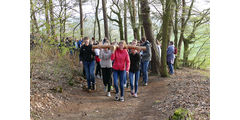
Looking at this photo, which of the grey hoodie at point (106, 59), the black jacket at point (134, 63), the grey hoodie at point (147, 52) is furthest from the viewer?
the grey hoodie at point (147, 52)

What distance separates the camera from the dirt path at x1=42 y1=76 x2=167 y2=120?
6051 millimetres

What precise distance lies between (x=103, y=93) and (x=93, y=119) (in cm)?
285

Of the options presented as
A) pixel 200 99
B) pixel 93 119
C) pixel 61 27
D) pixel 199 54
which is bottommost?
pixel 93 119

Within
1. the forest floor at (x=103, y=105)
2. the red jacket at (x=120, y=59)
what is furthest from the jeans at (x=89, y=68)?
the red jacket at (x=120, y=59)

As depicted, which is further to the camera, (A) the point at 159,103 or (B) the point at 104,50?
(B) the point at 104,50

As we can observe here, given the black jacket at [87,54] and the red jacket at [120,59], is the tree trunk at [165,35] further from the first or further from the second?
the black jacket at [87,54]

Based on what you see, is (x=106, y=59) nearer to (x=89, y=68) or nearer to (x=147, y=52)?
(x=89, y=68)

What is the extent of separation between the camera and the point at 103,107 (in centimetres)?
694

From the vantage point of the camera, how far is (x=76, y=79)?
10047mm

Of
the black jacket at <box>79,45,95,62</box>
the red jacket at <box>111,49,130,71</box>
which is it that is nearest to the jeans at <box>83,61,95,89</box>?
the black jacket at <box>79,45,95,62</box>

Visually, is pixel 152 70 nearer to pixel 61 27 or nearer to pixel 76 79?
pixel 76 79

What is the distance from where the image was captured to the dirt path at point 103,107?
19.9ft

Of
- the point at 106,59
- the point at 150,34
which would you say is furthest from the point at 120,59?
the point at 150,34
